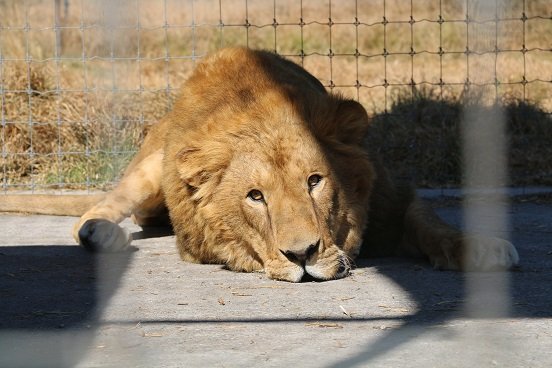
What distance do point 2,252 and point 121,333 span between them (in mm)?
1678

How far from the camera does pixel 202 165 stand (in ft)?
13.5

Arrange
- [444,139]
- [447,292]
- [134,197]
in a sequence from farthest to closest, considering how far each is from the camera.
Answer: [444,139]
[134,197]
[447,292]

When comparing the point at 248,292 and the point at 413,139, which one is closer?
the point at 248,292

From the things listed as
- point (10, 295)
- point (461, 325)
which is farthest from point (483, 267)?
point (10, 295)

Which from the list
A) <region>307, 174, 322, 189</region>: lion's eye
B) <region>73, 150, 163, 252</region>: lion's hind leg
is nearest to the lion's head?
<region>307, 174, 322, 189</region>: lion's eye

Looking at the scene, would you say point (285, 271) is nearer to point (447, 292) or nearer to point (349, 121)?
point (447, 292)

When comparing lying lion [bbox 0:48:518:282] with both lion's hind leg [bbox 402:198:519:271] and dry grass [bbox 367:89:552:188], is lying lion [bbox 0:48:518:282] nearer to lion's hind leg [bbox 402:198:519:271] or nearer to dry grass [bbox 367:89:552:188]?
lion's hind leg [bbox 402:198:519:271]

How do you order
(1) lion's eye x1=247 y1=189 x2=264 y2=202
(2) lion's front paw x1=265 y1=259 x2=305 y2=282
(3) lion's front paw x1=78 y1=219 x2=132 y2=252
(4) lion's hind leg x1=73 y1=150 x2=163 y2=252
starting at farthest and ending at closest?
(4) lion's hind leg x1=73 y1=150 x2=163 y2=252, (3) lion's front paw x1=78 y1=219 x2=132 y2=252, (1) lion's eye x1=247 y1=189 x2=264 y2=202, (2) lion's front paw x1=265 y1=259 x2=305 y2=282

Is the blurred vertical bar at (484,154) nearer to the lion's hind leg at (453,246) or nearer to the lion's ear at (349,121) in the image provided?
the lion's hind leg at (453,246)

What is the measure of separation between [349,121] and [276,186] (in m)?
0.48

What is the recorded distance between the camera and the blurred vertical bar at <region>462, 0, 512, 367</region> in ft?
12.5

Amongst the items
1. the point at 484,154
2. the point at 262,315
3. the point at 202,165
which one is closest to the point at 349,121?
the point at 202,165

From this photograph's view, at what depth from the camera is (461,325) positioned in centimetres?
318

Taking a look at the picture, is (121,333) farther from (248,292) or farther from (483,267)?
(483,267)
